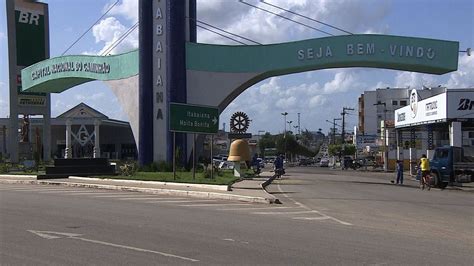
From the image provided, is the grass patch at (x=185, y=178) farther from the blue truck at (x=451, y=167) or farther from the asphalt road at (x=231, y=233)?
the blue truck at (x=451, y=167)

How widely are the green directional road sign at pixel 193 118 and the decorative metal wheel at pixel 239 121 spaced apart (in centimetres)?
623

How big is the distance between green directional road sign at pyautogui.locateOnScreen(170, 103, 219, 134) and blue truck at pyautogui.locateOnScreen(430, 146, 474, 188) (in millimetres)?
12347

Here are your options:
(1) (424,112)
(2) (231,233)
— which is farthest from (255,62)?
(2) (231,233)

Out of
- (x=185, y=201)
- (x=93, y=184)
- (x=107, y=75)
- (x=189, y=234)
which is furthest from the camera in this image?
(x=107, y=75)

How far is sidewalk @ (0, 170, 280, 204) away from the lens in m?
21.7

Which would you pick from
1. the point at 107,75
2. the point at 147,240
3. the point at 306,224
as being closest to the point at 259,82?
the point at 107,75

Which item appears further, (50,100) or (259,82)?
(50,100)

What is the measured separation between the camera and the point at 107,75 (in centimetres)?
4097

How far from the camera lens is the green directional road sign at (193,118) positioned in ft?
94.9

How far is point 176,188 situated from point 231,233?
541 inches

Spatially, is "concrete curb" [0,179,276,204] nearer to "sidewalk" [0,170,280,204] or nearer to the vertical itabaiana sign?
"sidewalk" [0,170,280,204]

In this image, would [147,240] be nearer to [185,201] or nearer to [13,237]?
[13,237]

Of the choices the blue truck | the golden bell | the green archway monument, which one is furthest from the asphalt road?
the green archway monument

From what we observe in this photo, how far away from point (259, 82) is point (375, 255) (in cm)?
2961
